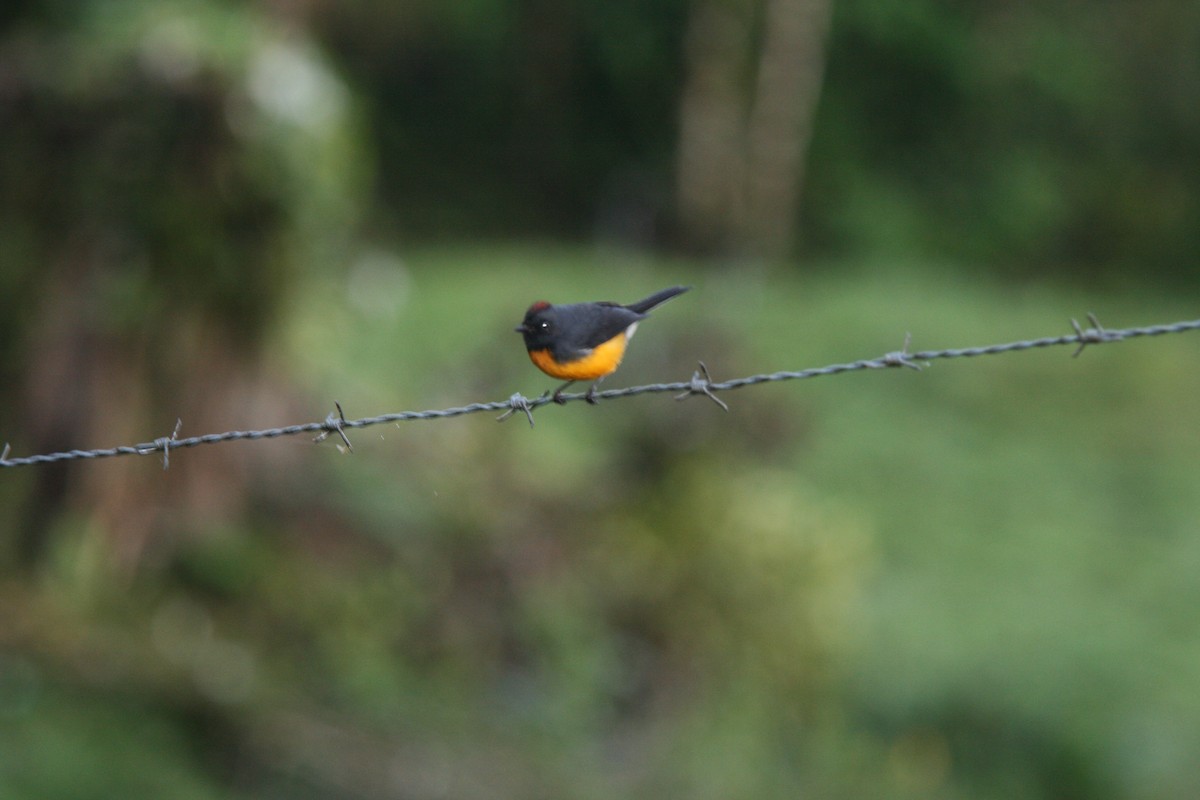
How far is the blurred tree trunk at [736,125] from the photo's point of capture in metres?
26.7

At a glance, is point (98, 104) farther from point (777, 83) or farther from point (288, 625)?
point (777, 83)

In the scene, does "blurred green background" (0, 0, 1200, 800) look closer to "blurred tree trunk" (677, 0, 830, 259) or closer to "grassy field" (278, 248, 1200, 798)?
"grassy field" (278, 248, 1200, 798)

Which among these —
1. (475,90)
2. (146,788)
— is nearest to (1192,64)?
(475,90)

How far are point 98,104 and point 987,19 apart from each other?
24.8 metres

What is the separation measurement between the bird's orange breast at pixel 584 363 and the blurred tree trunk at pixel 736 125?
69.9 feet

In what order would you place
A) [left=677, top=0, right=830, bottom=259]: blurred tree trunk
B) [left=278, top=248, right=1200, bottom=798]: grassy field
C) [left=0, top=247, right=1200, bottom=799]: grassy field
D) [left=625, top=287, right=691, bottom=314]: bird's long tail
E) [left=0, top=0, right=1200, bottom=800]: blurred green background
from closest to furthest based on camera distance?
1. [left=625, top=287, right=691, bottom=314]: bird's long tail
2. [left=0, top=247, right=1200, bottom=799]: grassy field
3. [left=0, top=0, right=1200, bottom=800]: blurred green background
4. [left=278, top=248, right=1200, bottom=798]: grassy field
5. [left=677, top=0, right=830, bottom=259]: blurred tree trunk

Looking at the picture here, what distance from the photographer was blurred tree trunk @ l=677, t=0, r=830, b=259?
2667 centimetres

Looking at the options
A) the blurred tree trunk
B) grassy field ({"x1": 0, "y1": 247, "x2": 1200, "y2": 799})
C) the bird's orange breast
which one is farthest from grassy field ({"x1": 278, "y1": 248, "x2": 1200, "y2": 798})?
the bird's orange breast

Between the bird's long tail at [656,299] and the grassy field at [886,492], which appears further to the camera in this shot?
the grassy field at [886,492]

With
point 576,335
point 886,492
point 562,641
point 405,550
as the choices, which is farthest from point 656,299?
point 886,492

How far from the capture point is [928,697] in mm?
12289

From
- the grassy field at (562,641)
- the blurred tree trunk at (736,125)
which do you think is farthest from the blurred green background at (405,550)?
the blurred tree trunk at (736,125)

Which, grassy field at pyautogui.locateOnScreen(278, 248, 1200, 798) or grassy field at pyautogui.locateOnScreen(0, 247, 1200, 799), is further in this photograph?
grassy field at pyautogui.locateOnScreen(278, 248, 1200, 798)

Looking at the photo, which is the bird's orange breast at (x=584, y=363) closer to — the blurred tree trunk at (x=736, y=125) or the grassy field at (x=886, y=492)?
the grassy field at (x=886, y=492)
